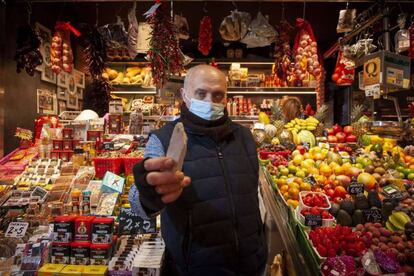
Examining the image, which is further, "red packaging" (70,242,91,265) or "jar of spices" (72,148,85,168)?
"jar of spices" (72,148,85,168)

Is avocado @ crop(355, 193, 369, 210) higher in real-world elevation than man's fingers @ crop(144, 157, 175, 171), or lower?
lower

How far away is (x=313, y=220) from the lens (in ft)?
8.34

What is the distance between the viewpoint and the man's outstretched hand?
1.24 meters

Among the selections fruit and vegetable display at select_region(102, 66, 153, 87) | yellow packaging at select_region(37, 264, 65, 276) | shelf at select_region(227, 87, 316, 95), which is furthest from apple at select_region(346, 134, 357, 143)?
fruit and vegetable display at select_region(102, 66, 153, 87)

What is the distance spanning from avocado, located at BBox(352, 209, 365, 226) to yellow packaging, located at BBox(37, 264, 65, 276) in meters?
2.11

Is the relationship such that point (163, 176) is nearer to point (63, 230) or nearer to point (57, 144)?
point (63, 230)

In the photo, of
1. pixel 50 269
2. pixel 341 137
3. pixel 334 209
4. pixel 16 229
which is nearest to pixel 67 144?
pixel 16 229

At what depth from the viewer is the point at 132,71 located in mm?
8305

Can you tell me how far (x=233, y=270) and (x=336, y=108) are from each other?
8543 mm

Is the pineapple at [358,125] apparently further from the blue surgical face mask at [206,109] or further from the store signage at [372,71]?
the blue surgical face mask at [206,109]

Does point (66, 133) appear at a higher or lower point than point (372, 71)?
lower

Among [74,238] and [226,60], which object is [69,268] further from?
[226,60]

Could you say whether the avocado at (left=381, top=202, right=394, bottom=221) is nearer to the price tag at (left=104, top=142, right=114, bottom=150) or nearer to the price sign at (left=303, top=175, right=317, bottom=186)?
the price sign at (left=303, top=175, right=317, bottom=186)

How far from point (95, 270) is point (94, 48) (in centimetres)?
387
